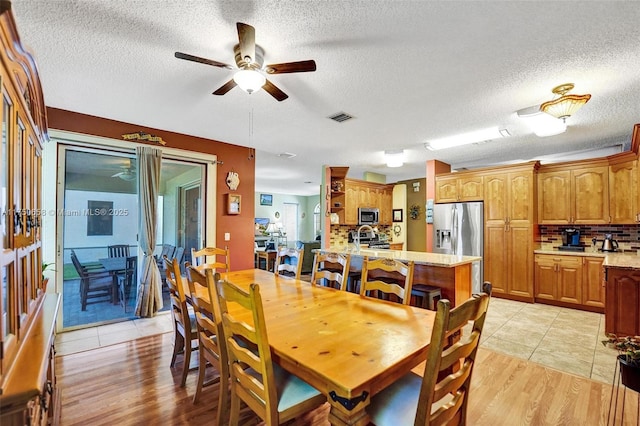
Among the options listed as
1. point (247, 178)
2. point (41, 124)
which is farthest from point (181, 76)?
point (247, 178)

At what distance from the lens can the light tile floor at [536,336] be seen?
2756mm

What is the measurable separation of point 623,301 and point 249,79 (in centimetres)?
427

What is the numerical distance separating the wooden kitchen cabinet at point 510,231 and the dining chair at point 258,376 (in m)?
4.75

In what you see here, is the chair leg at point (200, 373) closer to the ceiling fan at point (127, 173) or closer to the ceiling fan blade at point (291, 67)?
the ceiling fan blade at point (291, 67)

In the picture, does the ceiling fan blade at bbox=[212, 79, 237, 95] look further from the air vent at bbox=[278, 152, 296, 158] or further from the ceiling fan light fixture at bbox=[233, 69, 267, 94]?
Result: the air vent at bbox=[278, 152, 296, 158]

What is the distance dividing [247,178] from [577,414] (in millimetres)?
4506

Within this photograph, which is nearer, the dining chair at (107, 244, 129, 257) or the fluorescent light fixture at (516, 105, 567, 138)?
the fluorescent light fixture at (516, 105, 567, 138)

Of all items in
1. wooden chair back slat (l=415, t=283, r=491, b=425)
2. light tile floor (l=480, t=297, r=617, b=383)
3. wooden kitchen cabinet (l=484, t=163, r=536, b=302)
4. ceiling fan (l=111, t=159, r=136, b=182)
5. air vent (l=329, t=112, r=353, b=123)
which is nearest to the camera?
wooden chair back slat (l=415, t=283, r=491, b=425)

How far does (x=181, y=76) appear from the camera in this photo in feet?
8.38

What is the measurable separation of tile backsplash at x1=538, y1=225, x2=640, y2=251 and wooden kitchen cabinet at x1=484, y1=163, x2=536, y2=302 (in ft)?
1.95

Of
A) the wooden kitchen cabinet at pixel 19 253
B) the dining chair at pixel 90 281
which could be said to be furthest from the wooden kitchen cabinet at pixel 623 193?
the dining chair at pixel 90 281

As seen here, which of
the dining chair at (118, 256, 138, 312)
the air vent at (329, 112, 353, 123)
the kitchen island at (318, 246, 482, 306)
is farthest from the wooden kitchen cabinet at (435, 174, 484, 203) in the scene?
the dining chair at (118, 256, 138, 312)

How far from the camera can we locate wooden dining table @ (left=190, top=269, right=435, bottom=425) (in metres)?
1.11

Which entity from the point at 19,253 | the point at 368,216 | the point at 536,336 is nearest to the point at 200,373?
the point at 19,253
